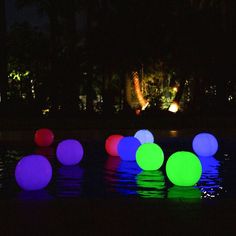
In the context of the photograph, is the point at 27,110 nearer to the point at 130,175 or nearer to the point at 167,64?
the point at 167,64

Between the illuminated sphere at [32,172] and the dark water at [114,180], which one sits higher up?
the illuminated sphere at [32,172]

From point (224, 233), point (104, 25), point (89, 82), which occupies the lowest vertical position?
point (224, 233)

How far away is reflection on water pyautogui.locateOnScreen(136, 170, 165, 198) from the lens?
8711 millimetres

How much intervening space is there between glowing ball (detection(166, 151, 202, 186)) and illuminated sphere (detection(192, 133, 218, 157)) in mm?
4234

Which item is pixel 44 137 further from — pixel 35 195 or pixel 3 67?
pixel 3 67

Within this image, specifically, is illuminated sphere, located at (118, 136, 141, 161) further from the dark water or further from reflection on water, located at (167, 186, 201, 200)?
reflection on water, located at (167, 186, 201, 200)

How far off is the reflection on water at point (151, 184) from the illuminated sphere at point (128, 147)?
1391mm

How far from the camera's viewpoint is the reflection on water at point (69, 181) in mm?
8969

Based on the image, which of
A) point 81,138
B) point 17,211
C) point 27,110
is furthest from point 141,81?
point 17,211

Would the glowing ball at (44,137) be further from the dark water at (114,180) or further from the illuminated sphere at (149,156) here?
the illuminated sphere at (149,156)

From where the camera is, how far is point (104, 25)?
32250 mm

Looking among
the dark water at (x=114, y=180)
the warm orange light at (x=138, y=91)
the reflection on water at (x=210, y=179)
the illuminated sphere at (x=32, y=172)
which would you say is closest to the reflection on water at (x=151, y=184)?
the dark water at (x=114, y=180)

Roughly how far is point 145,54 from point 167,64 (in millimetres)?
1683

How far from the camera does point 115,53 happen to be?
31875 mm
